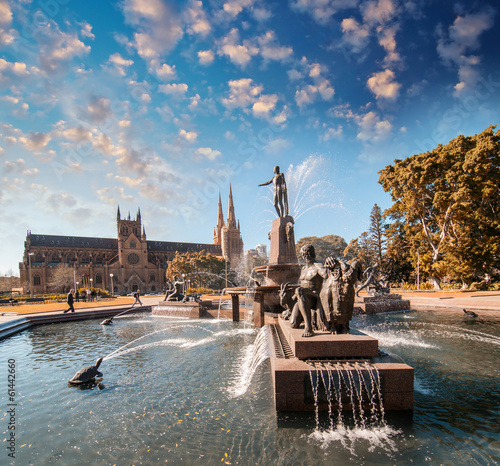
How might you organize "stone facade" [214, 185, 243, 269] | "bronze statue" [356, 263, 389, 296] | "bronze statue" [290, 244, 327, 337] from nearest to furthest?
1. "bronze statue" [290, 244, 327, 337]
2. "bronze statue" [356, 263, 389, 296]
3. "stone facade" [214, 185, 243, 269]

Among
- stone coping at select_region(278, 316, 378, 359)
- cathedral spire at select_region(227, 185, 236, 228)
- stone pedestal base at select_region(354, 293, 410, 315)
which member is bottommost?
stone pedestal base at select_region(354, 293, 410, 315)

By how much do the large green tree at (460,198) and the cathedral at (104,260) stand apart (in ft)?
247

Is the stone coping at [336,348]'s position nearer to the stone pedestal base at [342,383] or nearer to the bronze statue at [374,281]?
the stone pedestal base at [342,383]

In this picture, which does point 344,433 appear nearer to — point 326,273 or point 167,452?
point 167,452

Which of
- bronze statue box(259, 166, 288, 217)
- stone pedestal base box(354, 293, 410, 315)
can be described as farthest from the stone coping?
stone pedestal base box(354, 293, 410, 315)

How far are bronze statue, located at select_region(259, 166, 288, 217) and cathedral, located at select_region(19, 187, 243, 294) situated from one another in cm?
7908

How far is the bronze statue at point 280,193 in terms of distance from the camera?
14.8m

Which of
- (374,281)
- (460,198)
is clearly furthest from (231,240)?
Answer: (374,281)

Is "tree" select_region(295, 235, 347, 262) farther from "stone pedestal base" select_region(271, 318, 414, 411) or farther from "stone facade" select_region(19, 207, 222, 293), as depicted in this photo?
"stone pedestal base" select_region(271, 318, 414, 411)

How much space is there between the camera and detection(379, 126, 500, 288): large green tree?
27219 mm

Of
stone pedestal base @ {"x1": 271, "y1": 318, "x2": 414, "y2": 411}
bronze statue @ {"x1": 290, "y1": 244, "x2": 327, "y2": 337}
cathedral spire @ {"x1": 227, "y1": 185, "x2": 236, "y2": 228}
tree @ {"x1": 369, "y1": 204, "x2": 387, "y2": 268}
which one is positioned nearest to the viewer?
stone pedestal base @ {"x1": 271, "y1": 318, "x2": 414, "y2": 411}

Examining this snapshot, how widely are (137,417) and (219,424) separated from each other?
1493 mm

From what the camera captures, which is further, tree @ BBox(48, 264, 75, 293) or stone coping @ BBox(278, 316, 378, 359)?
tree @ BBox(48, 264, 75, 293)

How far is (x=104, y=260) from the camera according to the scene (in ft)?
305
